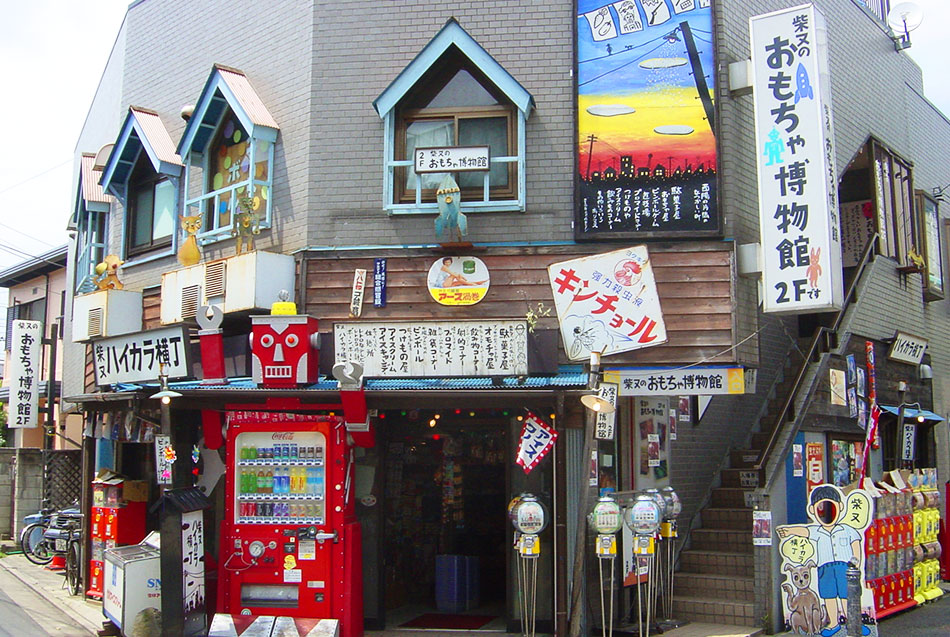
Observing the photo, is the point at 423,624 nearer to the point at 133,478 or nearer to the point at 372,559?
the point at 372,559

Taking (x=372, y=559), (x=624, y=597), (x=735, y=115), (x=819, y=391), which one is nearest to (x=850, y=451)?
(x=819, y=391)

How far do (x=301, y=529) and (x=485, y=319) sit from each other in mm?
3467

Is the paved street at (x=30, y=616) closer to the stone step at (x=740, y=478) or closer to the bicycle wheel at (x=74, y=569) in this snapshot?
the bicycle wheel at (x=74, y=569)

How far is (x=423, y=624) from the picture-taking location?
11.8 m

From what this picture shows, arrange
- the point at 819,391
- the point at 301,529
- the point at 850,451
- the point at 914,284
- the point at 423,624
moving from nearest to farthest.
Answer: the point at 301,529 → the point at 423,624 → the point at 819,391 → the point at 850,451 → the point at 914,284

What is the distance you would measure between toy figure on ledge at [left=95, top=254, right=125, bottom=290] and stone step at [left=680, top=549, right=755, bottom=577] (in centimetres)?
969

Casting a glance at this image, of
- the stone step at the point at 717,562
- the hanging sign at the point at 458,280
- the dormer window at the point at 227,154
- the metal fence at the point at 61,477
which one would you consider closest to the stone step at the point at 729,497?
the stone step at the point at 717,562

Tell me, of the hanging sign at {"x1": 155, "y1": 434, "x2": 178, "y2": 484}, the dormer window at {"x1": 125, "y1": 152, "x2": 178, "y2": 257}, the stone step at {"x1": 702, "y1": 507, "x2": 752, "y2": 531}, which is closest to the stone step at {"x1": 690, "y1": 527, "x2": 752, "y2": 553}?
the stone step at {"x1": 702, "y1": 507, "x2": 752, "y2": 531}

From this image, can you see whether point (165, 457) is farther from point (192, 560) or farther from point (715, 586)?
point (715, 586)

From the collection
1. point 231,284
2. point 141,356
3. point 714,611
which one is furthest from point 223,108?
point 714,611

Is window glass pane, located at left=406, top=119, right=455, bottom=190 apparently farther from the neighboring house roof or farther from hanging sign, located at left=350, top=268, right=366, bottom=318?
the neighboring house roof

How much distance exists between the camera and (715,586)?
39.9 feet

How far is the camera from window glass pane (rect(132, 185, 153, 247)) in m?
15.1

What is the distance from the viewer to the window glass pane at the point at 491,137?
12.0 metres
